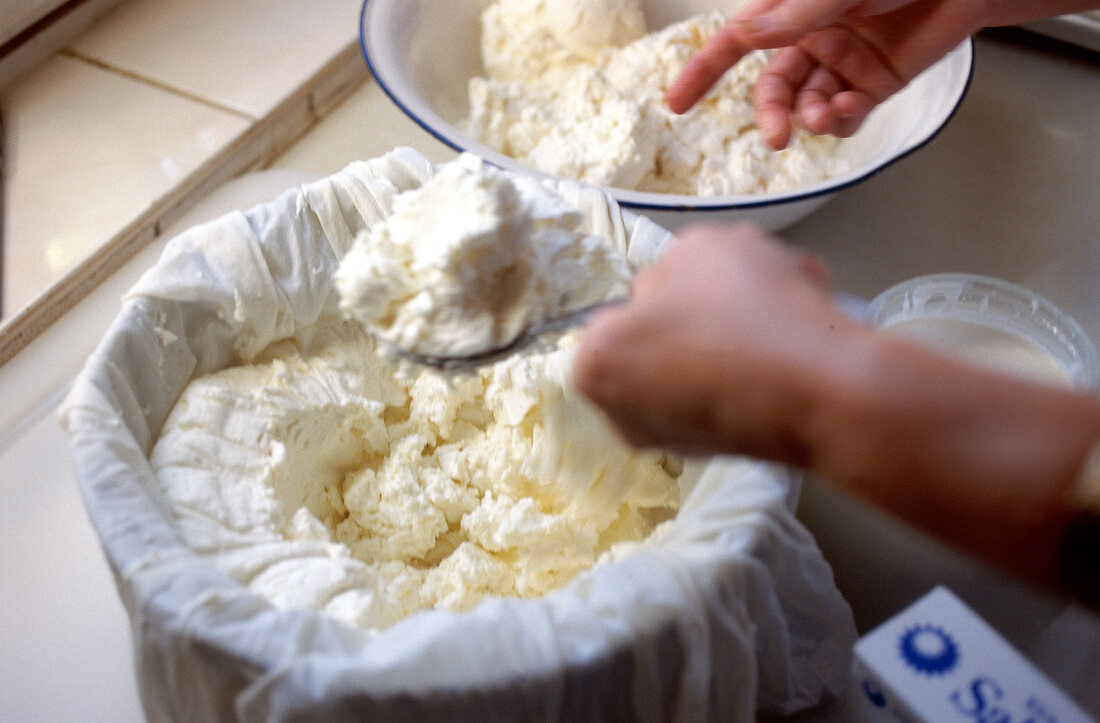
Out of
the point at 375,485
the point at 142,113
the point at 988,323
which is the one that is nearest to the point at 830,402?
the point at 375,485

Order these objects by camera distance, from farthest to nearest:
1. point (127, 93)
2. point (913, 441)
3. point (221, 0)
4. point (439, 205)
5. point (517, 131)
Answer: point (221, 0)
point (127, 93)
point (517, 131)
point (439, 205)
point (913, 441)

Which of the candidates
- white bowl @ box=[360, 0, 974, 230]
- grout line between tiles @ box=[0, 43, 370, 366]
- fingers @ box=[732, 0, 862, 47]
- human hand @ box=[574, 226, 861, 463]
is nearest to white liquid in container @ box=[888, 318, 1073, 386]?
white bowl @ box=[360, 0, 974, 230]

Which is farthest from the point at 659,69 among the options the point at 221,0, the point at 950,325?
the point at 221,0

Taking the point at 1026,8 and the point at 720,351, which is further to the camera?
the point at 1026,8

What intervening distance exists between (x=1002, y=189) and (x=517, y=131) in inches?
20.2

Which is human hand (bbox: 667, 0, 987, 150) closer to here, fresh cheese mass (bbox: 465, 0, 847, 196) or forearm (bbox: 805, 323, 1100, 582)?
fresh cheese mass (bbox: 465, 0, 847, 196)

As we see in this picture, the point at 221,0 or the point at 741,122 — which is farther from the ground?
the point at 221,0

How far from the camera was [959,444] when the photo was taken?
0.86ft

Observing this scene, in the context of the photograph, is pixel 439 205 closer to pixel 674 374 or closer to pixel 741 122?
pixel 674 374

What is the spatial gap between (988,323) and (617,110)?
0.37m

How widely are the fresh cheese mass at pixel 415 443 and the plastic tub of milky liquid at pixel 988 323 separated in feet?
0.87

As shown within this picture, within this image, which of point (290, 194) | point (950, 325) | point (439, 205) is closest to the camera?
point (439, 205)

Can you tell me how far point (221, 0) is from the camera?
40.5 inches

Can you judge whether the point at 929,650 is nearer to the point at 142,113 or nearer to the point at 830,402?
the point at 830,402
